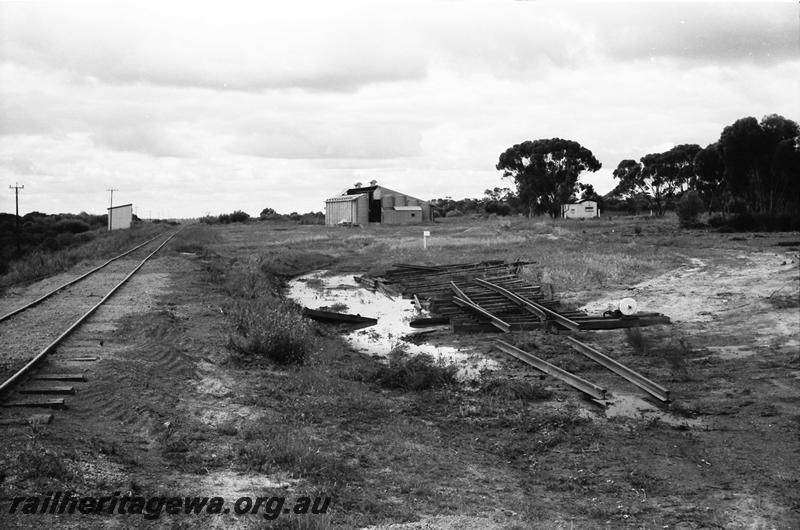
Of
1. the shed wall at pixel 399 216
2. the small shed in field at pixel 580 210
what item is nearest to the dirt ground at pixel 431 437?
the shed wall at pixel 399 216

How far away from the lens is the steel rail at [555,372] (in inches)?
417

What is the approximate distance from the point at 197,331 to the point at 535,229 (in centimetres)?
3963

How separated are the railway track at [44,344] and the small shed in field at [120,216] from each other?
63.1 m

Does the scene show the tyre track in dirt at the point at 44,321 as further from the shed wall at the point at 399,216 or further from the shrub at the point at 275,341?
the shed wall at the point at 399,216

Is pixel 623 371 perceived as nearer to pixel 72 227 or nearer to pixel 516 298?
pixel 516 298

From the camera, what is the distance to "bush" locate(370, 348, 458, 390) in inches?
452

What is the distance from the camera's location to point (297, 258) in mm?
35250

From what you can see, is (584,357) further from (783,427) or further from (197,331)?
(197,331)

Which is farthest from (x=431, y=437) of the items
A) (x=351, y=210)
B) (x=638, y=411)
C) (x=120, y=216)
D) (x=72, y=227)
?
(x=72, y=227)

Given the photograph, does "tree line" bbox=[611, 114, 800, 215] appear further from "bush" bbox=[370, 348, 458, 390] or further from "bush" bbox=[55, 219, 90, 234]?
"bush" bbox=[55, 219, 90, 234]

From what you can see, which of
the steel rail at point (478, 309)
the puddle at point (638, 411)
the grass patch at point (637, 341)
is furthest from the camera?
the steel rail at point (478, 309)

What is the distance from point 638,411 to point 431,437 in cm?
313

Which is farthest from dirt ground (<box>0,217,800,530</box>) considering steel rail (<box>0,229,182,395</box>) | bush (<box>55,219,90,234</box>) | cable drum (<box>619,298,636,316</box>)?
bush (<box>55,219,90,234</box>)

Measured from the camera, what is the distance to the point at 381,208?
81.6 m
